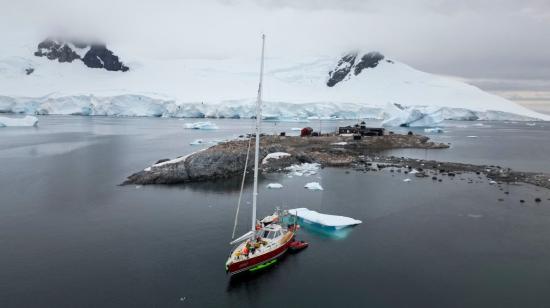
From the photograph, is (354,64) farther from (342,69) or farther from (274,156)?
(274,156)

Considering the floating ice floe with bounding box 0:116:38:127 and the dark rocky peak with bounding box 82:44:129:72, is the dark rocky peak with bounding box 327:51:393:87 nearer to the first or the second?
the dark rocky peak with bounding box 82:44:129:72

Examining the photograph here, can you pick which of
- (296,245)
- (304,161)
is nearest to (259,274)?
(296,245)

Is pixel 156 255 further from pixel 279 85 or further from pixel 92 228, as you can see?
pixel 279 85

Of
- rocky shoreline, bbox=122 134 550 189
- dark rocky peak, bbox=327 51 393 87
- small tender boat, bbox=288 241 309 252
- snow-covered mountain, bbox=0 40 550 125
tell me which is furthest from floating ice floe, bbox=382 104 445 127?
dark rocky peak, bbox=327 51 393 87

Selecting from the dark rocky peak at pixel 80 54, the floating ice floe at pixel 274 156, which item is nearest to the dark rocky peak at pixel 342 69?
the dark rocky peak at pixel 80 54

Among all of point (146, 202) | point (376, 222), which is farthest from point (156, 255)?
point (376, 222)

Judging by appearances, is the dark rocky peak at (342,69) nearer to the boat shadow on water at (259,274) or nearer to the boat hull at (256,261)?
the boat hull at (256,261)
